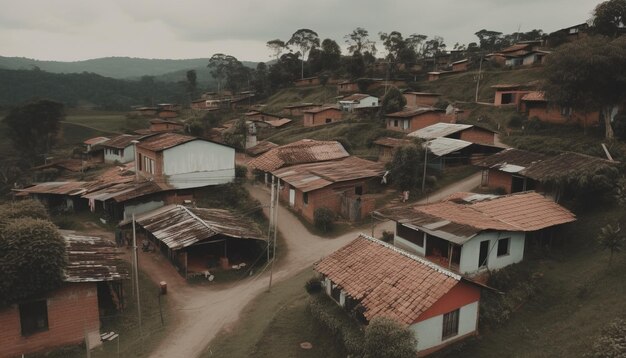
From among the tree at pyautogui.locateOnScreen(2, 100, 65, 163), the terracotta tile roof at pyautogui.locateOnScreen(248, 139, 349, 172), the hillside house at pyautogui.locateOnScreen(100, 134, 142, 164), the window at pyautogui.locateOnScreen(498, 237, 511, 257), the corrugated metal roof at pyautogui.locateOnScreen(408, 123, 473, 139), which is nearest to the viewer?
the window at pyautogui.locateOnScreen(498, 237, 511, 257)

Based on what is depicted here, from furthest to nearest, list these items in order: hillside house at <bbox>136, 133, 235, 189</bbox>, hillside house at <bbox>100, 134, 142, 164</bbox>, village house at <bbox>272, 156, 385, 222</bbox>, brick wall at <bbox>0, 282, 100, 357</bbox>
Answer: hillside house at <bbox>100, 134, 142, 164</bbox> < hillside house at <bbox>136, 133, 235, 189</bbox> < village house at <bbox>272, 156, 385, 222</bbox> < brick wall at <bbox>0, 282, 100, 357</bbox>

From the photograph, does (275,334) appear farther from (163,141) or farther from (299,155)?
(299,155)

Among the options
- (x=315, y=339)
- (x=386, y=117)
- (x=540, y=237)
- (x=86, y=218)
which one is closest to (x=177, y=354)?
(x=315, y=339)

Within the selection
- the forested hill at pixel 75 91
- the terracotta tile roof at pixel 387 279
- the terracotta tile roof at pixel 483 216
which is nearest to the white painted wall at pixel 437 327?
the terracotta tile roof at pixel 387 279

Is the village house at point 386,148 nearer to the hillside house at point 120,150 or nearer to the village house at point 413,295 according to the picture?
the village house at point 413,295

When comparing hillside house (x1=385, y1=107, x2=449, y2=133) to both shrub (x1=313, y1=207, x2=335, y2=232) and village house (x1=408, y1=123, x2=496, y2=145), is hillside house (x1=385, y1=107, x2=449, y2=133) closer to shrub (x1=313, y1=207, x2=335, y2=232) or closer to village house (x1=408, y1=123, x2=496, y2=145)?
village house (x1=408, y1=123, x2=496, y2=145)

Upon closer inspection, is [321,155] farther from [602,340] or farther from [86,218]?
[602,340]

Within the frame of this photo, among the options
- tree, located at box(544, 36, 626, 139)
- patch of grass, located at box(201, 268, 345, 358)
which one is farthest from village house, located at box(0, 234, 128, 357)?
tree, located at box(544, 36, 626, 139)
